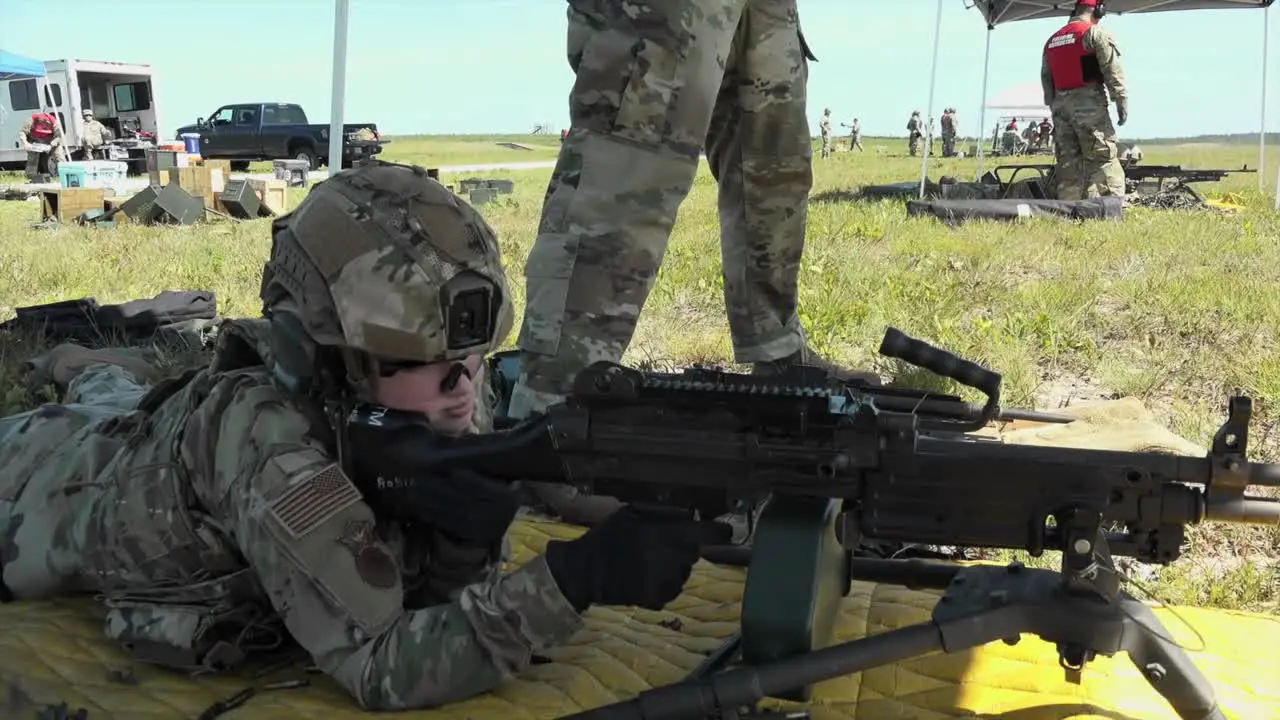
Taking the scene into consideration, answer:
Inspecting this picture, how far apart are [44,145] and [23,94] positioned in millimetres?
5740

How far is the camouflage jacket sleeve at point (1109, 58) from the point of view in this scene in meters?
11.7

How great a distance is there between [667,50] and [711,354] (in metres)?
2.61

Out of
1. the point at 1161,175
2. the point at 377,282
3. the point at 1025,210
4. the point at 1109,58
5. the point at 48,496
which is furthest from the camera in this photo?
the point at 1161,175

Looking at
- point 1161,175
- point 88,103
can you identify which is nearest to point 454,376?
point 1161,175

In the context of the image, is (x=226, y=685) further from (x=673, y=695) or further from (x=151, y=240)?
(x=151, y=240)

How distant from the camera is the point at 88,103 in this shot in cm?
3356

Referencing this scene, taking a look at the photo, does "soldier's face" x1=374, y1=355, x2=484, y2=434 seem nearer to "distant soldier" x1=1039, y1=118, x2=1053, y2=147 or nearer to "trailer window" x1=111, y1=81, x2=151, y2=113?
"trailer window" x1=111, y1=81, x2=151, y2=113

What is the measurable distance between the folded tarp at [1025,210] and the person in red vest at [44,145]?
2262 centimetres

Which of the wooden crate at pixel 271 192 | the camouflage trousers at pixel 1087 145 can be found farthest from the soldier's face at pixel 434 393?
the wooden crate at pixel 271 192

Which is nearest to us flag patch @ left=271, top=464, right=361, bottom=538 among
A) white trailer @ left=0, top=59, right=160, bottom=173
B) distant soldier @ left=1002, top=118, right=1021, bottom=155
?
white trailer @ left=0, top=59, right=160, bottom=173

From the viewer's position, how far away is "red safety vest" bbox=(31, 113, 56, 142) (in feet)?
85.8

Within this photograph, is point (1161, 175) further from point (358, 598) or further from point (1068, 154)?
point (358, 598)

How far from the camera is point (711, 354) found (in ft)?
18.0

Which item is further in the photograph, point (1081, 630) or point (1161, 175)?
point (1161, 175)
